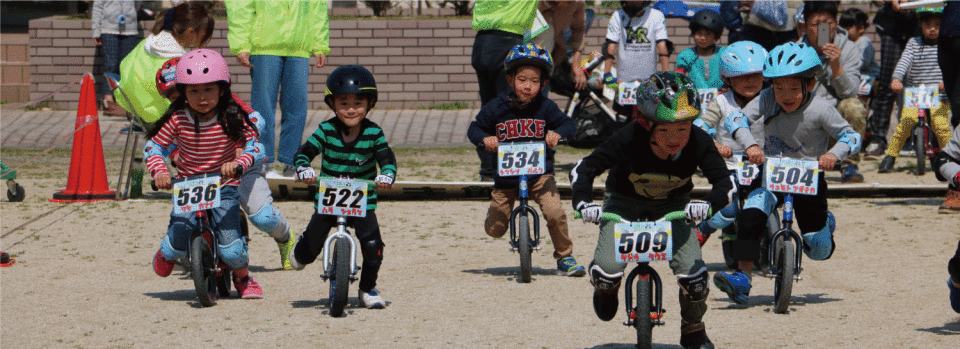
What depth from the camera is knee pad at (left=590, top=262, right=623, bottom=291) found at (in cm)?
567

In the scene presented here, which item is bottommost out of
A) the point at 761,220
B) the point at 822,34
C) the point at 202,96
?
the point at 761,220

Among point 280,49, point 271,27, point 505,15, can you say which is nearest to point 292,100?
point 280,49

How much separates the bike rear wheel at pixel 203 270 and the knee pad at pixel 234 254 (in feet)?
Answer: 0.34

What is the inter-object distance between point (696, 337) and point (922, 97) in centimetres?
806

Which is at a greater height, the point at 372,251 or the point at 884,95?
the point at 884,95

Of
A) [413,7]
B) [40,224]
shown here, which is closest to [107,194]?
[40,224]

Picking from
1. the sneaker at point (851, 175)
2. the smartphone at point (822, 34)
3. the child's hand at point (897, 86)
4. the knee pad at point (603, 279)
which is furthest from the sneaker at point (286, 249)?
the child's hand at point (897, 86)

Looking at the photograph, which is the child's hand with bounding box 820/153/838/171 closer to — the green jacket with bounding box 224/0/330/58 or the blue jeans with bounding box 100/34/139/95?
the green jacket with bounding box 224/0/330/58

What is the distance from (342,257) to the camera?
21.3 feet

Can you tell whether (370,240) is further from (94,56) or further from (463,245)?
(94,56)

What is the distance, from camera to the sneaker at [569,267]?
775 centimetres

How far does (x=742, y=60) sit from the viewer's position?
25.6ft

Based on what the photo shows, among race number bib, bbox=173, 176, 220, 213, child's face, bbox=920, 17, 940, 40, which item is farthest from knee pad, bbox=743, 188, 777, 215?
child's face, bbox=920, 17, 940, 40

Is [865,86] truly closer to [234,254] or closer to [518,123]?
[518,123]
